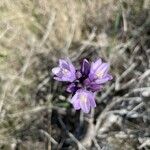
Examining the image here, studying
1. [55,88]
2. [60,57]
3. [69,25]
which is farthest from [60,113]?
[69,25]

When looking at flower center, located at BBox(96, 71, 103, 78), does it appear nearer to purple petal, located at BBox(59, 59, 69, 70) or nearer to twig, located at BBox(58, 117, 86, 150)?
purple petal, located at BBox(59, 59, 69, 70)

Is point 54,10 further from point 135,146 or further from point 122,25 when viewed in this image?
point 135,146

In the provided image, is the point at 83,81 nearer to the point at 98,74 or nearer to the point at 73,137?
the point at 98,74

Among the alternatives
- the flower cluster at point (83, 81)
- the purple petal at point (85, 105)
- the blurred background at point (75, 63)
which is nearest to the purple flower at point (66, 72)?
the flower cluster at point (83, 81)

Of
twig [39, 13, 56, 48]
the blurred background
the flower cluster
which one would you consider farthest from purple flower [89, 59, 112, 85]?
twig [39, 13, 56, 48]

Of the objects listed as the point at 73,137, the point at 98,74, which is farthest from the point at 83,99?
the point at 73,137

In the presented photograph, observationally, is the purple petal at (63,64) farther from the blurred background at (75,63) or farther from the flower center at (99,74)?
the blurred background at (75,63)
